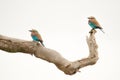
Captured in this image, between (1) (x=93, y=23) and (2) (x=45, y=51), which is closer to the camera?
(2) (x=45, y=51)

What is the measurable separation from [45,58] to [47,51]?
13cm

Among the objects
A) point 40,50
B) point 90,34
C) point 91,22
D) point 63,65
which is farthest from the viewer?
point 91,22

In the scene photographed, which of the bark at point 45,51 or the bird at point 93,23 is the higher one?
the bird at point 93,23

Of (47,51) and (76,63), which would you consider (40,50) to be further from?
(76,63)

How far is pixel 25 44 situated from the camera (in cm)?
643

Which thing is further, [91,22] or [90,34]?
[91,22]

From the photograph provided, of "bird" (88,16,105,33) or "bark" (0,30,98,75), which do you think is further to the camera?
"bird" (88,16,105,33)

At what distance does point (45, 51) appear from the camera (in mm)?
6238

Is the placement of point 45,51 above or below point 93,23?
below

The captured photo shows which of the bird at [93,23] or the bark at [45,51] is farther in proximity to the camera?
the bird at [93,23]

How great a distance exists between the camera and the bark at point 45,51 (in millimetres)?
5980

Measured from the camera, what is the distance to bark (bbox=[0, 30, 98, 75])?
19.6 feet

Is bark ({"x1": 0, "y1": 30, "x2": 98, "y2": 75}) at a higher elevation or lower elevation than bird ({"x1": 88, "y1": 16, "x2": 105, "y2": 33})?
lower

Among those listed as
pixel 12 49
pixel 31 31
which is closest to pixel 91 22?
pixel 31 31
